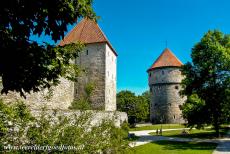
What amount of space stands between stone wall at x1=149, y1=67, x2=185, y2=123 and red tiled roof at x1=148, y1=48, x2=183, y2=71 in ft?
2.11

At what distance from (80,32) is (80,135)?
64.8ft

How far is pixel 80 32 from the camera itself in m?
25.5

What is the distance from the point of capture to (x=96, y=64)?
24.4 meters

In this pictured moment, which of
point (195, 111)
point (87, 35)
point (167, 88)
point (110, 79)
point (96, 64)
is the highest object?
point (87, 35)

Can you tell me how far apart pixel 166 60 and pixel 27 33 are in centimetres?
4293

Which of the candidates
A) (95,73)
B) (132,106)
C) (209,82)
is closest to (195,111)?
(209,82)

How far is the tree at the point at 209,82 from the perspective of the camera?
2298 centimetres

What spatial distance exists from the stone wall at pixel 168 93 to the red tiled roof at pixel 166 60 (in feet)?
2.11

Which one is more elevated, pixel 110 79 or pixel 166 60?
pixel 166 60

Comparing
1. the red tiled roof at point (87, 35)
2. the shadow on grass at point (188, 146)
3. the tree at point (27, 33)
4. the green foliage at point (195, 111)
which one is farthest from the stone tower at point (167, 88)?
the tree at point (27, 33)

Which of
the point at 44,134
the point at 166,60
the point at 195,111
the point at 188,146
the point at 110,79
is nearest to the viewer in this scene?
the point at 44,134

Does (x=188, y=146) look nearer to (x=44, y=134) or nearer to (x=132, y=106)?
(x=44, y=134)

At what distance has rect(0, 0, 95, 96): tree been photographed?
15.8 feet

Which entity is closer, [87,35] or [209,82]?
[209,82]
